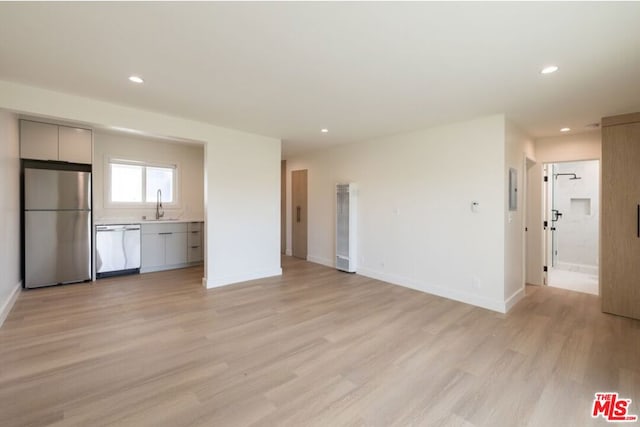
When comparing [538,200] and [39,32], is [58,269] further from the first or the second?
[538,200]

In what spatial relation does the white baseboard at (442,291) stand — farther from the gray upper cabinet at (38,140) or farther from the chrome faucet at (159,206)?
the gray upper cabinet at (38,140)

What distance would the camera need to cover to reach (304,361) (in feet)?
7.89

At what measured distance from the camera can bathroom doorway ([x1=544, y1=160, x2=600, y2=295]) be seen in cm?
574

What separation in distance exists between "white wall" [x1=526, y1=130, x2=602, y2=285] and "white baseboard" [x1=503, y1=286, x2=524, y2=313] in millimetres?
1051

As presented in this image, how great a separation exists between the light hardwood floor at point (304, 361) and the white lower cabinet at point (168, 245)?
1.33 meters

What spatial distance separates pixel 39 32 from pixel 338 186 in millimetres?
4386

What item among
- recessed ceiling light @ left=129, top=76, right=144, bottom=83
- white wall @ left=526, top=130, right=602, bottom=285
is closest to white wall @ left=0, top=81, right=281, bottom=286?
recessed ceiling light @ left=129, top=76, right=144, bottom=83

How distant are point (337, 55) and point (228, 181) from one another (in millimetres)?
3002

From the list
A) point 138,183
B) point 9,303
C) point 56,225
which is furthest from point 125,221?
point 9,303

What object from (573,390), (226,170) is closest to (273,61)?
(226,170)

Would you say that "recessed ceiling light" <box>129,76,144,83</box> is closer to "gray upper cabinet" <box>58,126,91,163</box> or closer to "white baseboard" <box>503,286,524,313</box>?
"gray upper cabinet" <box>58,126,91,163</box>

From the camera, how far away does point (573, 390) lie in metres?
2.06

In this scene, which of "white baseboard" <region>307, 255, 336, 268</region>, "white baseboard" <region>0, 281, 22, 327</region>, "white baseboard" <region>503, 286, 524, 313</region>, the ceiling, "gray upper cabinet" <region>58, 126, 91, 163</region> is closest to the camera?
the ceiling

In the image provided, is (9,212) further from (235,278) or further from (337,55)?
(337,55)
